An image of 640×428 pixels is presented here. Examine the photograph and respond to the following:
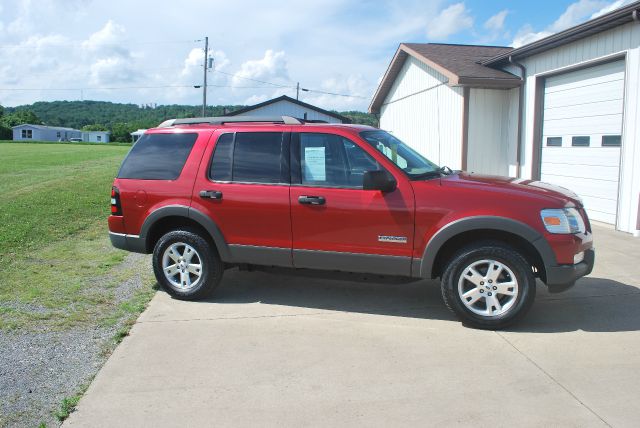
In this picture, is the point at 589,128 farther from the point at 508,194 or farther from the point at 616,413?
the point at 616,413

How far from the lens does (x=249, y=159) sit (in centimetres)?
560

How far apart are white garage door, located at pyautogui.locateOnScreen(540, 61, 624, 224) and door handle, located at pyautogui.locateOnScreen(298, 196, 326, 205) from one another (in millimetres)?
6249

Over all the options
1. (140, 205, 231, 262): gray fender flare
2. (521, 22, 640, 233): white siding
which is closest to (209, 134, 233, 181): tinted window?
(140, 205, 231, 262): gray fender flare

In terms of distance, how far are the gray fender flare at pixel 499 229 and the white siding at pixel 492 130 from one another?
26.4 ft

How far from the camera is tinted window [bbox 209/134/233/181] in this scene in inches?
222

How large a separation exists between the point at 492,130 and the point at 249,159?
28.3 feet

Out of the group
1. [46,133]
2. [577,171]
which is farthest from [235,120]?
[46,133]

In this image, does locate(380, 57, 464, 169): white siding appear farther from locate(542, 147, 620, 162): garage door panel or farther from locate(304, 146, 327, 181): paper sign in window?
locate(304, 146, 327, 181): paper sign in window

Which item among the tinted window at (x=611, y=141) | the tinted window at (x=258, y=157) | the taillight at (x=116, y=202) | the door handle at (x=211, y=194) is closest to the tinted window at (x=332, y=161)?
the tinted window at (x=258, y=157)

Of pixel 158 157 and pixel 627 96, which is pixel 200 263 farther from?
pixel 627 96

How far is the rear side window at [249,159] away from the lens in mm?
5484

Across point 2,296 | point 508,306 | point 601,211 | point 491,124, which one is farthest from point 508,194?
point 491,124

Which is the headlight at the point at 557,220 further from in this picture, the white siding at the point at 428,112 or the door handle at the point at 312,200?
the white siding at the point at 428,112

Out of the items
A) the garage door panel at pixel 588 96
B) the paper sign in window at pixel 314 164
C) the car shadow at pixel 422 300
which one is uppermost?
the garage door panel at pixel 588 96
